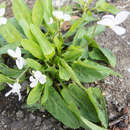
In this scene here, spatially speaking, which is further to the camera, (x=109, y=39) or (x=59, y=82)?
(x=109, y=39)

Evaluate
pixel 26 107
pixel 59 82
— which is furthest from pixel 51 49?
pixel 26 107

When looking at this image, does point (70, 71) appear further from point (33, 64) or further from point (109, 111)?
point (109, 111)

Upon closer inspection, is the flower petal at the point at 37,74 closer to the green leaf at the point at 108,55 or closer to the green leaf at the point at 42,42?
the green leaf at the point at 42,42

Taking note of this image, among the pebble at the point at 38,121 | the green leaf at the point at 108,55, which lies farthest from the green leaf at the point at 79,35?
the pebble at the point at 38,121

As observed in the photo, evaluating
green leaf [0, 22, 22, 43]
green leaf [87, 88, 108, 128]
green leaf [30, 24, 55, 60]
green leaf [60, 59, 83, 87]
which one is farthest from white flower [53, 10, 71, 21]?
green leaf [87, 88, 108, 128]

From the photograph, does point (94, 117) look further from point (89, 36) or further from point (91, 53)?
point (89, 36)

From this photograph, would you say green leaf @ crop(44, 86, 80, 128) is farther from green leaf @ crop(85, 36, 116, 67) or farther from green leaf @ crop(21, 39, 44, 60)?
green leaf @ crop(85, 36, 116, 67)
